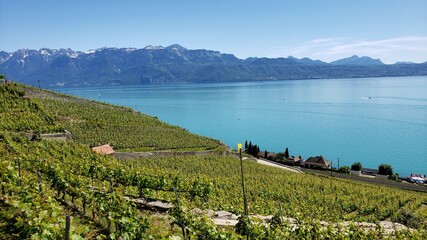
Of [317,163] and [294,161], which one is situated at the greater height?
[317,163]

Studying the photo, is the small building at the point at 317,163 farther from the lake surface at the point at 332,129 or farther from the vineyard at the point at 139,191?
the vineyard at the point at 139,191

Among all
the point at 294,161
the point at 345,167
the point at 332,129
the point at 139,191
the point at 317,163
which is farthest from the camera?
the point at 332,129

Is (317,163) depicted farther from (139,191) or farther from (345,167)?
(139,191)

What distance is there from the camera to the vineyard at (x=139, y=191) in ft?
31.6

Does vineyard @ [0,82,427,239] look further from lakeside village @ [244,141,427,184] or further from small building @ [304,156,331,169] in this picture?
small building @ [304,156,331,169]

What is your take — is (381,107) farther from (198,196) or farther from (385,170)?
(198,196)

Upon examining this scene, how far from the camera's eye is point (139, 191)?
19359 millimetres

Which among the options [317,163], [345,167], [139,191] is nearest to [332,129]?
[317,163]

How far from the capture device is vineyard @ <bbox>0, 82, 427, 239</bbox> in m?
9.62

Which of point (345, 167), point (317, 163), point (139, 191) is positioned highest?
point (139, 191)

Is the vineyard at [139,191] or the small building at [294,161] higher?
the vineyard at [139,191]

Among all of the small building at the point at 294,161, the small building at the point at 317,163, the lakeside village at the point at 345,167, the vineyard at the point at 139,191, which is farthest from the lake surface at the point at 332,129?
the vineyard at the point at 139,191

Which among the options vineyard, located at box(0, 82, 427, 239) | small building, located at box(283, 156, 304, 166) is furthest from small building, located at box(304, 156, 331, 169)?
vineyard, located at box(0, 82, 427, 239)

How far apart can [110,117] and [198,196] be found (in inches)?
1842
